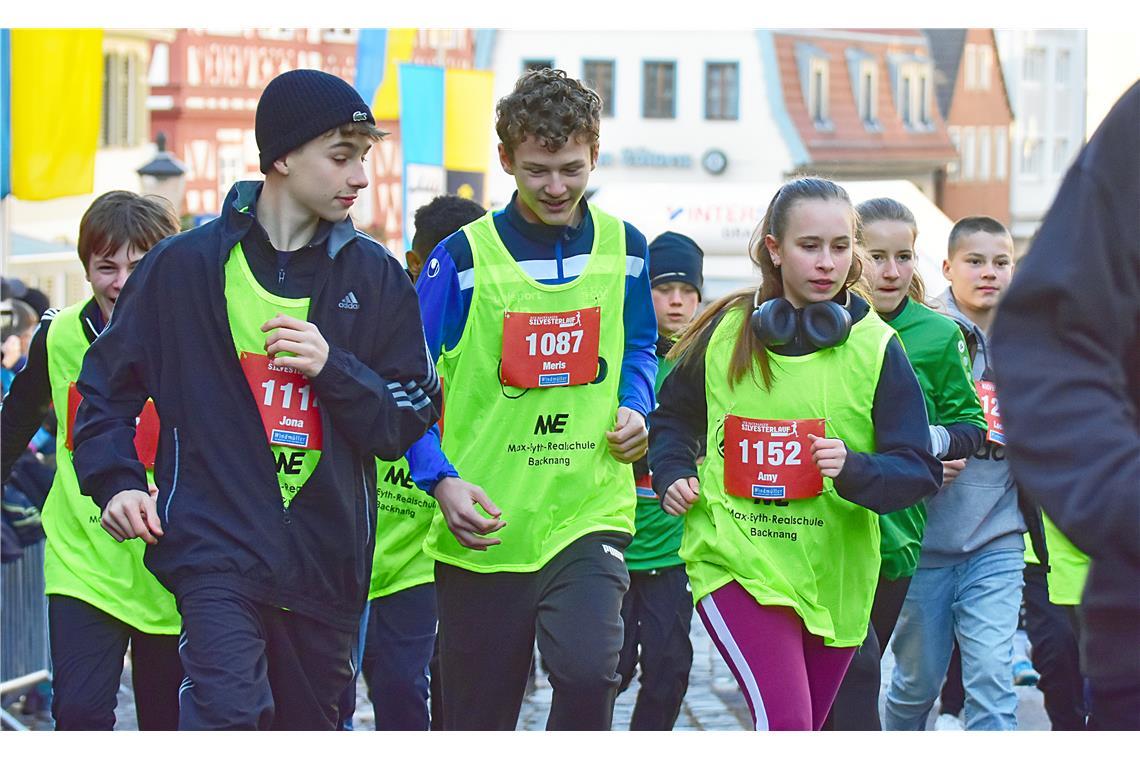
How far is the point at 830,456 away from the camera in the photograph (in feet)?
16.0

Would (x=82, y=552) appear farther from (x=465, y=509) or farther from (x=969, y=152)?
(x=969, y=152)

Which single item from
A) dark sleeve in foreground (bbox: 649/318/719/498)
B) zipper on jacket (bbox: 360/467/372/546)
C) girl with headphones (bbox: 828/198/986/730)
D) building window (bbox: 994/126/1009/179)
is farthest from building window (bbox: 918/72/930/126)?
zipper on jacket (bbox: 360/467/372/546)

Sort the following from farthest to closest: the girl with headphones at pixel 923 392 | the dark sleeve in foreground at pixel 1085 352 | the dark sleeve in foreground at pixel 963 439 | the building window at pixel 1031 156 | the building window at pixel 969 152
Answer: the building window at pixel 1031 156 < the building window at pixel 969 152 < the dark sleeve in foreground at pixel 963 439 < the girl with headphones at pixel 923 392 < the dark sleeve in foreground at pixel 1085 352

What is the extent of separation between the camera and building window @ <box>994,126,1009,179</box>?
60344mm

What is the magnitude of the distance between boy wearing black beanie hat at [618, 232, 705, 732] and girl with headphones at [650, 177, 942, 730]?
1491 mm

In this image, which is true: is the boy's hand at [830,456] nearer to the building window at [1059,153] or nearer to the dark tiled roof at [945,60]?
the dark tiled roof at [945,60]

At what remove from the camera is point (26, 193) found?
29.5 feet

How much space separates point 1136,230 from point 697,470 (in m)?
2.96

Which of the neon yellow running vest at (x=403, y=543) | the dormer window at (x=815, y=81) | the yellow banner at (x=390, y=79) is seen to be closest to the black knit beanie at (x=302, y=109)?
the neon yellow running vest at (x=403, y=543)

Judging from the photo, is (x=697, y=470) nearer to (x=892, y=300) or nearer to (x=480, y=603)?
(x=480, y=603)

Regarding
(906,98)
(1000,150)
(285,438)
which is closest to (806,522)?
(285,438)

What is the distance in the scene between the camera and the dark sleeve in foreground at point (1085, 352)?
2.37 metres

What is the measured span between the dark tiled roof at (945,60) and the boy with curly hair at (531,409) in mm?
54311

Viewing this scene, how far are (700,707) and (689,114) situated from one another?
46.6 meters
